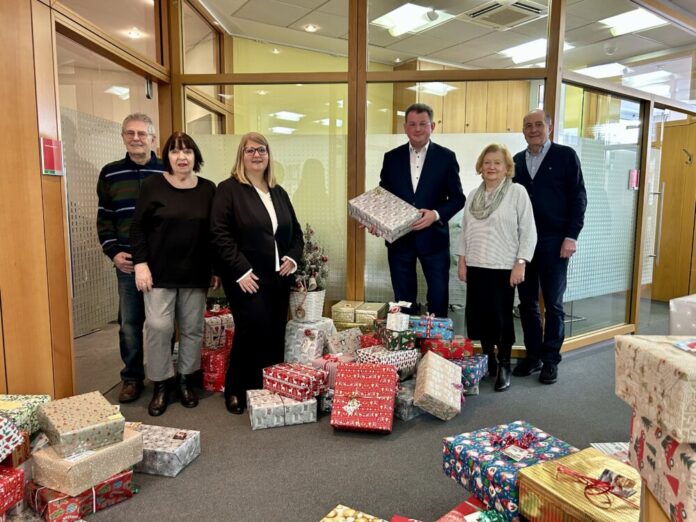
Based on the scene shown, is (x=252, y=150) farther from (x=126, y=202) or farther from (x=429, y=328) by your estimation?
(x=429, y=328)

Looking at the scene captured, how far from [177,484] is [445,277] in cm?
190

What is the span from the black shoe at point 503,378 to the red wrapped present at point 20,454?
2381 mm

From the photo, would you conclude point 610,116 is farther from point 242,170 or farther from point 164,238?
point 164,238

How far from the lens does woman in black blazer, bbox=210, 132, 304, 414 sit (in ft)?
8.21

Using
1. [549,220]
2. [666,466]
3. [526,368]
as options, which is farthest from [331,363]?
[666,466]

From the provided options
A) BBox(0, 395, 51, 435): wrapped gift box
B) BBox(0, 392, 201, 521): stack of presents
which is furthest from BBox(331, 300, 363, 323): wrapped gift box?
BBox(0, 395, 51, 435): wrapped gift box

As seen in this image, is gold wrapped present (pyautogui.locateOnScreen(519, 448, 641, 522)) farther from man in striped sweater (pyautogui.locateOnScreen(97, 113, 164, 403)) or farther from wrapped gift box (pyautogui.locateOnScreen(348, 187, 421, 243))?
man in striped sweater (pyautogui.locateOnScreen(97, 113, 164, 403))

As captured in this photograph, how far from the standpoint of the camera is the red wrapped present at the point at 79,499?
1684mm

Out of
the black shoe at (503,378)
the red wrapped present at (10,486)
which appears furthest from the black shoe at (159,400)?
the black shoe at (503,378)

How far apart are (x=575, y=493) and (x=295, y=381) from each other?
1.49 metres

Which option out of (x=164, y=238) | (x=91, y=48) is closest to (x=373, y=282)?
(x=164, y=238)

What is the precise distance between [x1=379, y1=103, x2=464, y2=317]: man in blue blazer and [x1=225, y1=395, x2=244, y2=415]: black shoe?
1.20 m

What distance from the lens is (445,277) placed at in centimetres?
310

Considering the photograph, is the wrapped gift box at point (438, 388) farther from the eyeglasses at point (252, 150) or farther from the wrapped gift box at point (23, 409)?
the wrapped gift box at point (23, 409)
